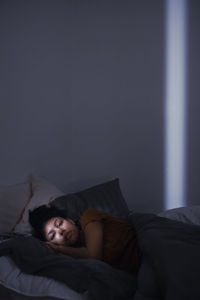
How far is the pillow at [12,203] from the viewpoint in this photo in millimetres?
1642

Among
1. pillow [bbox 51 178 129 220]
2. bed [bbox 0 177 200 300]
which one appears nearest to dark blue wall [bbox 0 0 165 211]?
pillow [bbox 51 178 129 220]

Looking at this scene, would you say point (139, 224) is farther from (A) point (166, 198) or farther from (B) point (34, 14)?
(B) point (34, 14)

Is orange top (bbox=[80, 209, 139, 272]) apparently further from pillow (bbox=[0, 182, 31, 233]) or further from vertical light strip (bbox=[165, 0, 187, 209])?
vertical light strip (bbox=[165, 0, 187, 209])

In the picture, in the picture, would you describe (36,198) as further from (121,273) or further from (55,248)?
(121,273)

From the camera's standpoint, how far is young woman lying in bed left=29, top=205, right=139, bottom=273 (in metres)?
1.32

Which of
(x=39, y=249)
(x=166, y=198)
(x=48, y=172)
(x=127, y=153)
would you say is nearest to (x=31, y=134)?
(x=48, y=172)

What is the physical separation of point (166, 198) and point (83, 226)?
119 cm

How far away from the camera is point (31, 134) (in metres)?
2.11

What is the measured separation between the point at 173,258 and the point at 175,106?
173 centimetres

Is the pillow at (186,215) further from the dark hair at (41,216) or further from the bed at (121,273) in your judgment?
the dark hair at (41,216)

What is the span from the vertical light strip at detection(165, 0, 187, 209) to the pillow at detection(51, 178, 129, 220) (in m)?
0.71

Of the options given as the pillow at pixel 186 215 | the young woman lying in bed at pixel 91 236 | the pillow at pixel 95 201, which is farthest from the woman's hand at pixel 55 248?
the pillow at pixel 186 215

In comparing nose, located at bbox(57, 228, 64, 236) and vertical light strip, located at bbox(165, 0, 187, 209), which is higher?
vertical light strip, located at bbox(165, 0, 187, 209)

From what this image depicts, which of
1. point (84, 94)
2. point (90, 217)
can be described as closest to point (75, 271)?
point (90, 217)
